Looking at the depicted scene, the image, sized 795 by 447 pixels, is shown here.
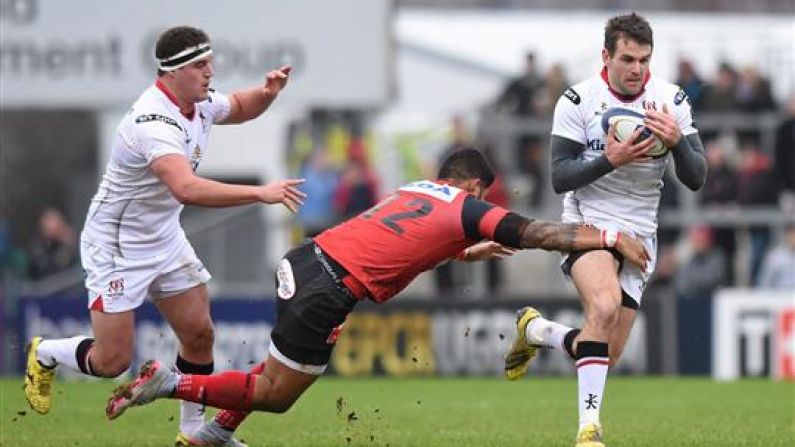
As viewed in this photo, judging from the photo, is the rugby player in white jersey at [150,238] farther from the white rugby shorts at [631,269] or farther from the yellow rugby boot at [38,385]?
the white rugby shorts at [631,269]

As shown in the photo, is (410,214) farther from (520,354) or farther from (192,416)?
(192,416)

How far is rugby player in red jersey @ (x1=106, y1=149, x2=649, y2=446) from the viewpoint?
34.8 feet

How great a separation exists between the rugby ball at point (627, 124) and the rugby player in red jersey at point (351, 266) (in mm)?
630

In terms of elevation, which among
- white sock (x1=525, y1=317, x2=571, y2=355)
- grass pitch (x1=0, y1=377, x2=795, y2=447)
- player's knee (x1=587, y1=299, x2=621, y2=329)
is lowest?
grass pitch (x1=0, y1=377, x2=795, y2=447)

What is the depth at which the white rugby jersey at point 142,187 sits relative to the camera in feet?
37.8

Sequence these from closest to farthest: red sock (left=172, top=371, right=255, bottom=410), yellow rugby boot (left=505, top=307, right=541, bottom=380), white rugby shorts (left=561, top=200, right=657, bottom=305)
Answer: red sock (left=172, top=371, right=255, bottom=410) → white rugby shorts (left=561, top=200, right=657, bottom=305) → yellow rugby boot (left=505, top=307, right=541, bottom=380)

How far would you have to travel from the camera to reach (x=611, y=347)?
11625 mm

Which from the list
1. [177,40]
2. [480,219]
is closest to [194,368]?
[177,40]

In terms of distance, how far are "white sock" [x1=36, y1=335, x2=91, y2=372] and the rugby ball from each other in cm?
366

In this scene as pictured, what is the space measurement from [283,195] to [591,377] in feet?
6.83

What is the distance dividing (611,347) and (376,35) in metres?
14.5

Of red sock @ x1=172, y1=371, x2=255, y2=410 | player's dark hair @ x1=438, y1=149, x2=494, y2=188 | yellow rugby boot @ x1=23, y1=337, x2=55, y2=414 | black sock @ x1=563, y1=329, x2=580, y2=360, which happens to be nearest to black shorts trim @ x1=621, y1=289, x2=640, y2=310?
black sock @ x1=563, y1=329, x2=580, y2=360

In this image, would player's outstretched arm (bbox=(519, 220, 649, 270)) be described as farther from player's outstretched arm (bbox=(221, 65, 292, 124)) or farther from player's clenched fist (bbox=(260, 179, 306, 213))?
player's outstretched arm (bbox=(221, 65, 292, 124))

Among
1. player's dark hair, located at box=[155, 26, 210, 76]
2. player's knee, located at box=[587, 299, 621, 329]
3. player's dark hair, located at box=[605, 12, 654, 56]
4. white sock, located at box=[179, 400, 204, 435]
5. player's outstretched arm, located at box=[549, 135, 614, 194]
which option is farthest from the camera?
white sock, located at box=[179, 400, 204, 435]
